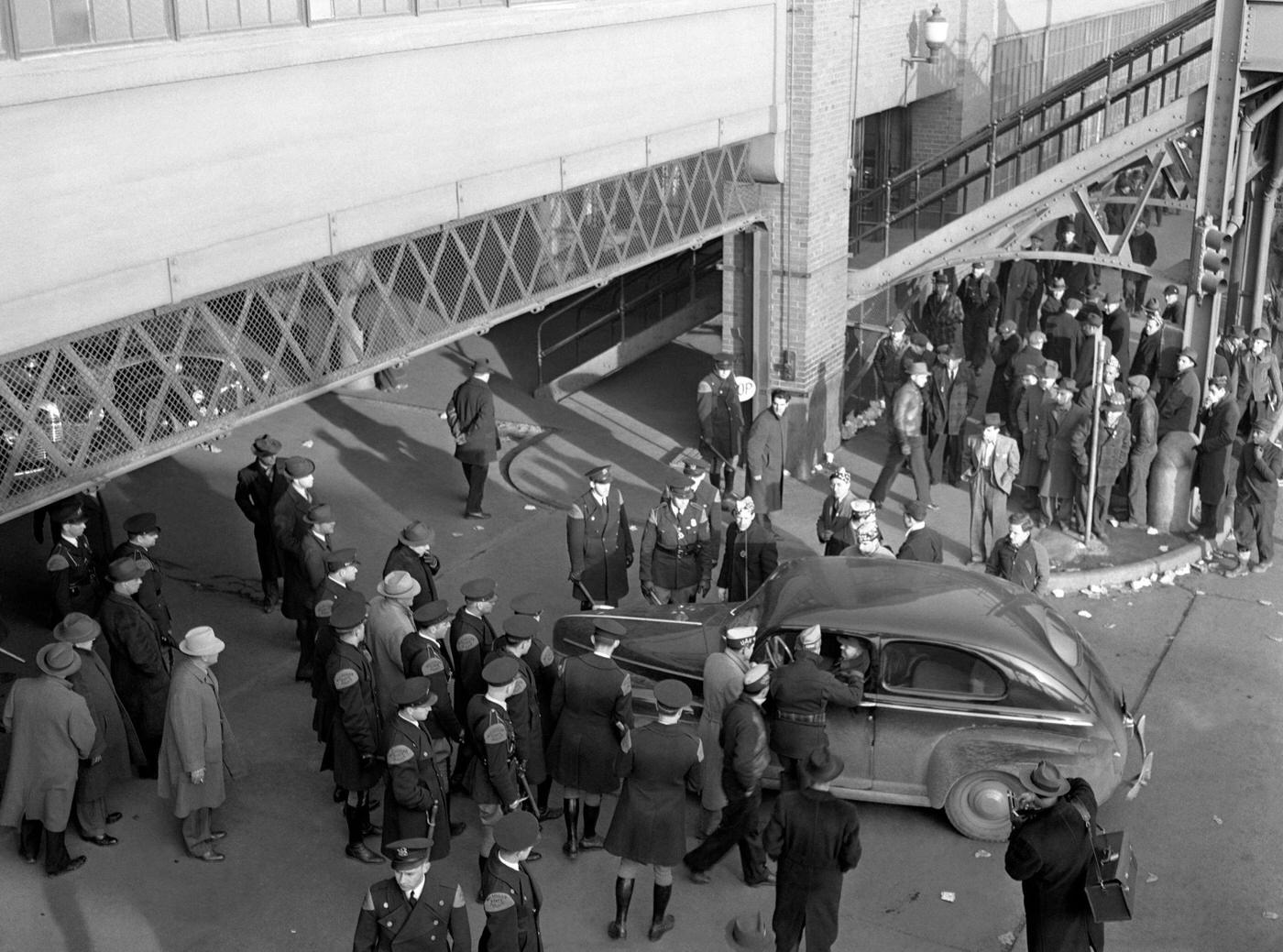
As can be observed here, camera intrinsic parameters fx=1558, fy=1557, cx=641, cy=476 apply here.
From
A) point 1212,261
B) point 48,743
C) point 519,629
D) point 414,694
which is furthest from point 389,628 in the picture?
point 1212,261

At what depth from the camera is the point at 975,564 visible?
14516mm

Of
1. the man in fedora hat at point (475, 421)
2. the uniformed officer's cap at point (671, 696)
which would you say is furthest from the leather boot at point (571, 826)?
the man in fedora hat at point (475, 421)

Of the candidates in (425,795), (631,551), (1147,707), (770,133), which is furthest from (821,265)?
(425,795)

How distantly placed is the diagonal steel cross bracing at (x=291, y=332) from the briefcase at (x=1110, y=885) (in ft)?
19.7

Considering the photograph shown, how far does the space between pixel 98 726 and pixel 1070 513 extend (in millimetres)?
9419

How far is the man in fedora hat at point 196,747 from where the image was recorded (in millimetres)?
9445

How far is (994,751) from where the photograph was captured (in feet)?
32.0

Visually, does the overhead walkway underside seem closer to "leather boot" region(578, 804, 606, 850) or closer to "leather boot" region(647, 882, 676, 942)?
"leather boot" region(578, 804, 606, 850)

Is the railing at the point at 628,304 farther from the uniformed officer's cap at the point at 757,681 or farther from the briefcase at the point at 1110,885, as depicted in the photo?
the briefcase at the point at 1110,885

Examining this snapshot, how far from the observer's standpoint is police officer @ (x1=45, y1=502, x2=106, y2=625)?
1141 centimetres

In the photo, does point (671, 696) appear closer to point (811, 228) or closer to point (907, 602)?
point (907, 602)

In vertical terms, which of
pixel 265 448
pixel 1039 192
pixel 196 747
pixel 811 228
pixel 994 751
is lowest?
pixel 994 751

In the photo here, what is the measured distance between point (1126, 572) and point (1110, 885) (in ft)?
22.4

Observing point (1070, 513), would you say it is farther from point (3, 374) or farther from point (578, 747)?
point (3, 374)
